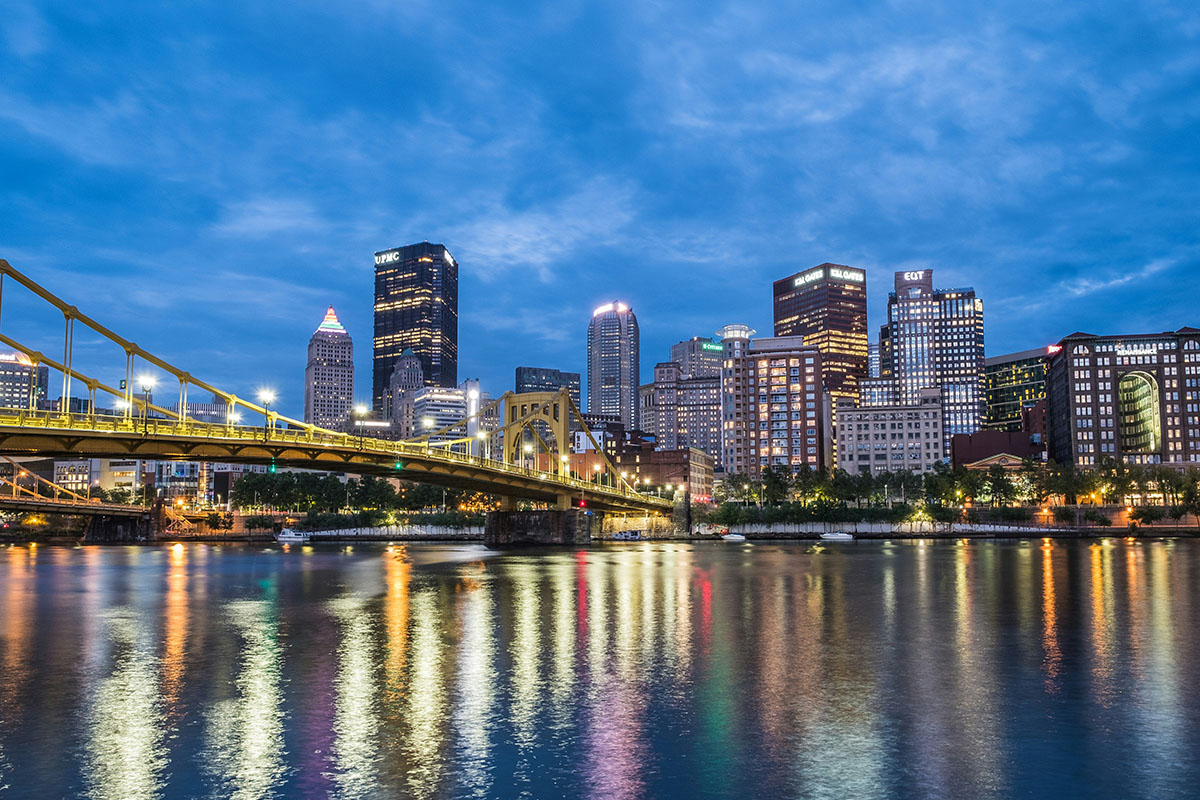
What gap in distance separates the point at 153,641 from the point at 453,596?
64.0 ft

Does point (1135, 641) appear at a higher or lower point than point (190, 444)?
lower

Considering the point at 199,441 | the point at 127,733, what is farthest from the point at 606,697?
the point at 199,441

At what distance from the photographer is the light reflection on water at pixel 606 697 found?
1666 cm

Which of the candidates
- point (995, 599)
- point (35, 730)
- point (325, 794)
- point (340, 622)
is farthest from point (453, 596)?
point (325, 794)

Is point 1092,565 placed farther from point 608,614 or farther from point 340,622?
point 340,622

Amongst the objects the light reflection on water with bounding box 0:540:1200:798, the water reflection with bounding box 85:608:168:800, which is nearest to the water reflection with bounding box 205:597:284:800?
the light reflection on water with bounding box 0:540:1200:798

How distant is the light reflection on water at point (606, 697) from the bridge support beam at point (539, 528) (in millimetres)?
80228

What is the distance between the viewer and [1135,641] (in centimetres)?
3278

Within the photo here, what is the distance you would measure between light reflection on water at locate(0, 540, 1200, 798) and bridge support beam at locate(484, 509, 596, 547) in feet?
263

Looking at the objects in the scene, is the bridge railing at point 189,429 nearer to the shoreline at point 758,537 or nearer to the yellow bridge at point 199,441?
the yellow bridge at point 199,441

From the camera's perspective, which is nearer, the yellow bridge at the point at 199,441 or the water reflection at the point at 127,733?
the water reflection at the point at 127,733

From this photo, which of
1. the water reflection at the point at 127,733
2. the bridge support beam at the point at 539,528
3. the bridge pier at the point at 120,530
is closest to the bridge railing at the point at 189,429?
the bridge support beam at the point at 539,528

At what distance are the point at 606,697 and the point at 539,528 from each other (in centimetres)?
10864

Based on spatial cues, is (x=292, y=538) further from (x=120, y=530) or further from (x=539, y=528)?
(x=539, y=528)
